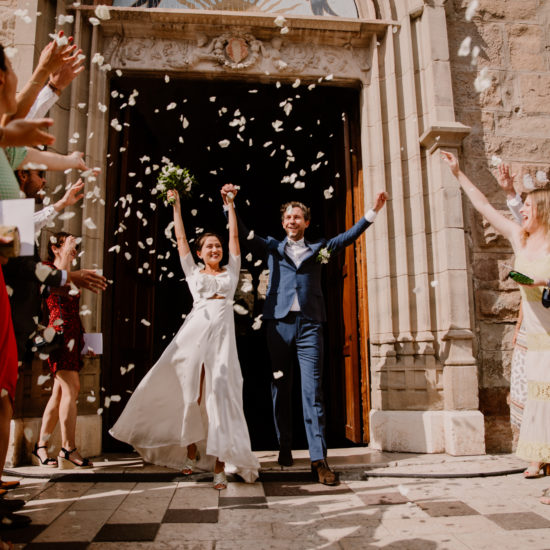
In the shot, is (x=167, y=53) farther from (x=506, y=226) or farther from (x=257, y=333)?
(x=257, y=333)

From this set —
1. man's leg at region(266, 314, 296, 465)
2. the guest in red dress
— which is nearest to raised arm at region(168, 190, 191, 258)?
the guest in red dress

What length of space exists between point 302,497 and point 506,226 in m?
2.19

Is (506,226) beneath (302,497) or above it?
above

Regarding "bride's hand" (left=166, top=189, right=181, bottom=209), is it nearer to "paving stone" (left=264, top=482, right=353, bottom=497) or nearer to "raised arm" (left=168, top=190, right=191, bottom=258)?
"raised arm" (left=168, top=190, right=191, bottom=258)

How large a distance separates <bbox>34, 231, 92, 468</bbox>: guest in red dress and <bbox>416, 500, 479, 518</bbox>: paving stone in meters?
2.55

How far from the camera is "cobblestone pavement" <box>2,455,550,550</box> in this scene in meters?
2.31

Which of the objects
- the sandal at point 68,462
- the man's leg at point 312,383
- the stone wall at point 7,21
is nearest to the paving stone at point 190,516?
the man's leg at point 312,383

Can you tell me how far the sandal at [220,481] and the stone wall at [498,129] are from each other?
255 cm

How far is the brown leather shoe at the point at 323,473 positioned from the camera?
343 cm

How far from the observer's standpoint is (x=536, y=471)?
3488 millimetres

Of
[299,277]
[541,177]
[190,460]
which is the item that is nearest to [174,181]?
[299,277]

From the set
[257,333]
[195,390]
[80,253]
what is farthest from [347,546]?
[257,333]

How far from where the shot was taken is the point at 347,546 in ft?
7.36

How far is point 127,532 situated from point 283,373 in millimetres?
1774
